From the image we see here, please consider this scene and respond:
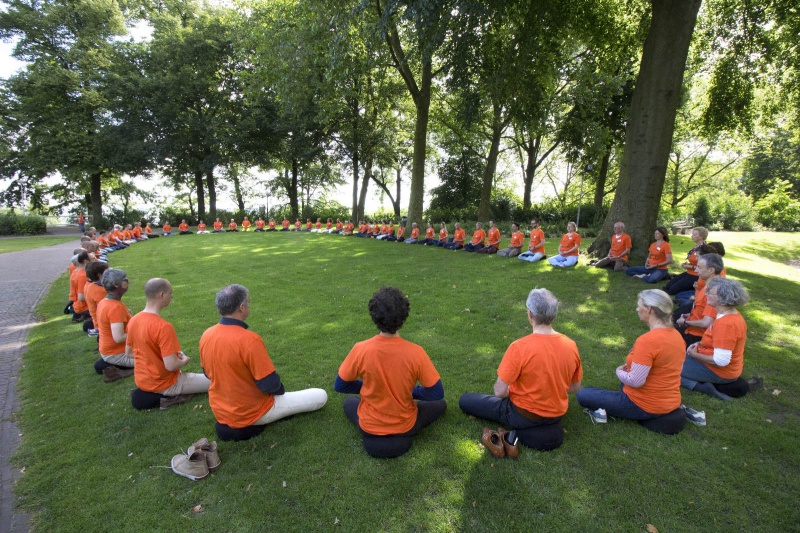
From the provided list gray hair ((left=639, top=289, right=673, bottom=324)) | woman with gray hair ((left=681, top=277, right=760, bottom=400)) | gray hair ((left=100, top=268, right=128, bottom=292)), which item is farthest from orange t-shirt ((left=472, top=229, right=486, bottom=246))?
gray hair ((left=100, top=268, right=128, bottom=292))

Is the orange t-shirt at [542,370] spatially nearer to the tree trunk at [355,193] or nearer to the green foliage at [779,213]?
the tree trunk at [355,193]

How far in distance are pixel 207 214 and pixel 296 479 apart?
37.6 metres

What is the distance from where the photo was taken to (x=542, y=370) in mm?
3459

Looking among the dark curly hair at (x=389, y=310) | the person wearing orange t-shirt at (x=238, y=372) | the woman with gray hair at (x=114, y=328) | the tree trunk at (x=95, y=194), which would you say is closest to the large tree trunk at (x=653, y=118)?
the dark curly hair at (x=389, y=310)

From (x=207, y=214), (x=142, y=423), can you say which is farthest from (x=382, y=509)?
(x=207, y=214)

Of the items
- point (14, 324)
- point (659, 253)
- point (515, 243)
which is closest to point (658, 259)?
point (659, 253)

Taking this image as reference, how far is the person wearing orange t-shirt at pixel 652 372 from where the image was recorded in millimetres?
3635

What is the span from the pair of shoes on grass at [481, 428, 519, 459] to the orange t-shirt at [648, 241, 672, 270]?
8.07 metres

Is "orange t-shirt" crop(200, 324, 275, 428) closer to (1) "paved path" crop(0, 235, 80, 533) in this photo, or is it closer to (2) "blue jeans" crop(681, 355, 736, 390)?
(1) "paved path" crop(0, 235, 80, 533)

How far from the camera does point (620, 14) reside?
46.5 feet

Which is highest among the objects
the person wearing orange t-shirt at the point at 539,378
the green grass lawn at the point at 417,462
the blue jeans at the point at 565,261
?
the blue jeans at the point at 565,261

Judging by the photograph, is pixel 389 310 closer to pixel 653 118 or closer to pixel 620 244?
pixel 620 244

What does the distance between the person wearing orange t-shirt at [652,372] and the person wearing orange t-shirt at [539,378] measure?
0.62m

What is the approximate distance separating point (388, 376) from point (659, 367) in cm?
264
